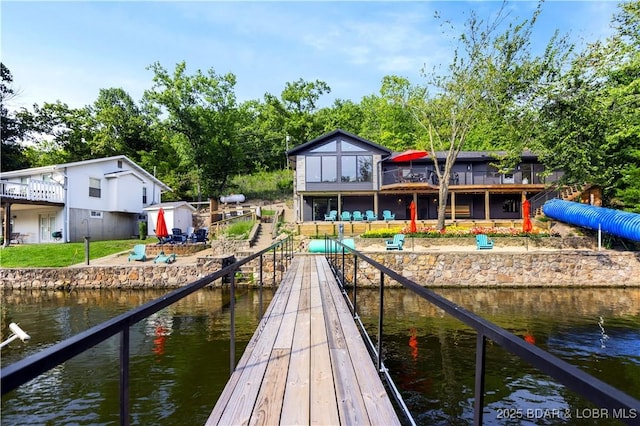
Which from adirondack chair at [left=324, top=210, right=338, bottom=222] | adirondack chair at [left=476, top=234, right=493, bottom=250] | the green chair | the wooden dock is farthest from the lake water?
the green chair

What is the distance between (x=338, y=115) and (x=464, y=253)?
101 ft

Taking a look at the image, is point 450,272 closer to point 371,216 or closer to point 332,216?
point 371,216

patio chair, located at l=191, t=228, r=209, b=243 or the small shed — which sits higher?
the small shed

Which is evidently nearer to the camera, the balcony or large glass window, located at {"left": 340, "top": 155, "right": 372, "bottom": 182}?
the balcony

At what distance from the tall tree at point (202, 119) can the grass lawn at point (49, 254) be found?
1488cm

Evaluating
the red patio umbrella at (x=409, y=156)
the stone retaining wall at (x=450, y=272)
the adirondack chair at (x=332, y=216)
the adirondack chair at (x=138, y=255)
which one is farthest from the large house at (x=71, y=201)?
the red patio umbrella at (x=409, y=156)

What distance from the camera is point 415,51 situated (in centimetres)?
2372

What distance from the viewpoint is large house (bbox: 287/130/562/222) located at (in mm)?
25297

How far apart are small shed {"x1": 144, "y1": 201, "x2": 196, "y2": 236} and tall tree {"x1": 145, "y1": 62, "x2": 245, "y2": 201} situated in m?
6.74

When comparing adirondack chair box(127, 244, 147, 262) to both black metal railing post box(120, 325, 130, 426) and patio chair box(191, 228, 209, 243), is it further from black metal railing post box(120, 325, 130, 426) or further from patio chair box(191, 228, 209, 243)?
black metal railing post box(120, 325, 130, 426)

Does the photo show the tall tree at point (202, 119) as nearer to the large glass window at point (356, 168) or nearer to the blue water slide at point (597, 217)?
the large glass window at point (356, 168)

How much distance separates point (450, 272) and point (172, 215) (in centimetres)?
1864

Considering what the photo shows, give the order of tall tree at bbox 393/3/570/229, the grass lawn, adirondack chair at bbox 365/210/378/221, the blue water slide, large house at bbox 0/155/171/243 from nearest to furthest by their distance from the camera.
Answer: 1. the blue water slide
2. the grass lawn
3. tall tree at bbox 393/3/570/229
4. large house at bbox 0/155/171/243
5. adirondack chair at bbox 365/210/378/221

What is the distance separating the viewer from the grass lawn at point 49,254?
53.7 feet
